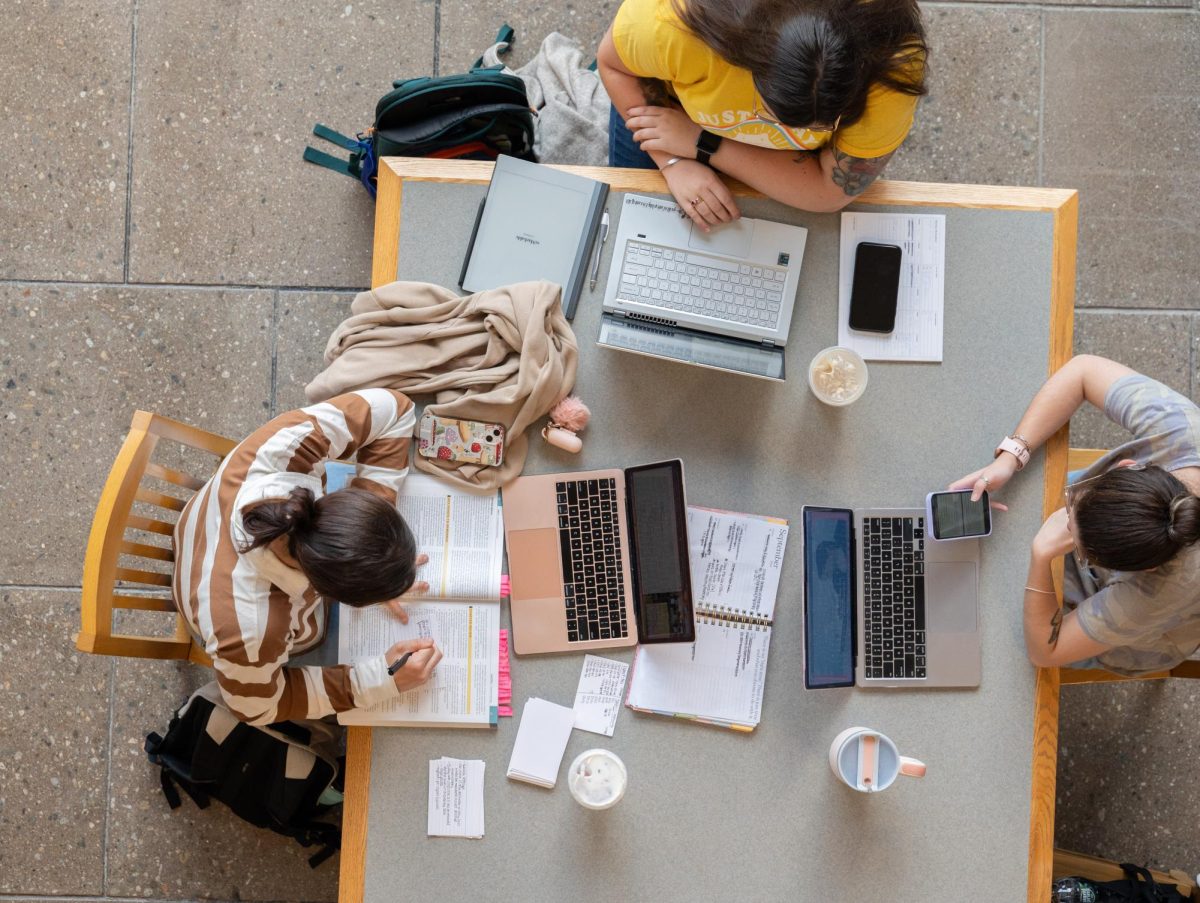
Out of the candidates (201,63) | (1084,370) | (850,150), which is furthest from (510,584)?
(201,63)

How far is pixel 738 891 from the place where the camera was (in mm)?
1578

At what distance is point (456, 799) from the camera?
5.13 ft

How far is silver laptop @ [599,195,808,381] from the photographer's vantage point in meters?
1.59

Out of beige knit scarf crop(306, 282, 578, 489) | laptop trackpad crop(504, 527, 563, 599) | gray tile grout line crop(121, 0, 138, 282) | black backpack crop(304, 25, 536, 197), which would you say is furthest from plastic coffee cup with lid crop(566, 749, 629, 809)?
gray tile grout line crop(121, 0, 138, 282)

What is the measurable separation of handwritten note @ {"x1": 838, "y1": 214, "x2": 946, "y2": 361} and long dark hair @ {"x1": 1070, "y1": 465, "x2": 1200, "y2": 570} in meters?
0.38

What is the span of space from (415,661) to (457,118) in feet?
3.31

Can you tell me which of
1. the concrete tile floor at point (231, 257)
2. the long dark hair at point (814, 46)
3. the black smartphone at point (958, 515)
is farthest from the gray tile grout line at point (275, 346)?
the black smartphone at point (958, 515)

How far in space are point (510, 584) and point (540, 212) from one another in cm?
66

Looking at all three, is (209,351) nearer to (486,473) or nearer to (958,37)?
(486,473)

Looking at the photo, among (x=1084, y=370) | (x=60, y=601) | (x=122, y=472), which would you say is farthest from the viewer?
(x=60, y=601)

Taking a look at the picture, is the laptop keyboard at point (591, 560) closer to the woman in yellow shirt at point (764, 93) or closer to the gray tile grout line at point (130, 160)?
the woman in yellow shirt at point (764, 93)

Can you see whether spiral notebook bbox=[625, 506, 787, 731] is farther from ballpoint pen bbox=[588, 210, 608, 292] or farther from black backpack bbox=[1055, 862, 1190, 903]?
black backpack bbox=[1055, 862, 1190, 903]

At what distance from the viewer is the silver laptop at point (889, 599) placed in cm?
159

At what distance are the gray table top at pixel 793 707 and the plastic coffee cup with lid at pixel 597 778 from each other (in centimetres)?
4
